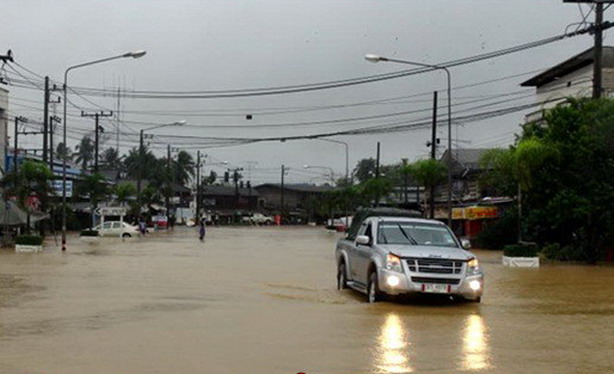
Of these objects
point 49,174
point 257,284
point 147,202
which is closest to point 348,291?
point 257,284

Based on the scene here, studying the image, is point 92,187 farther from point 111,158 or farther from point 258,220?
point 111,158

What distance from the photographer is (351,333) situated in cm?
1175

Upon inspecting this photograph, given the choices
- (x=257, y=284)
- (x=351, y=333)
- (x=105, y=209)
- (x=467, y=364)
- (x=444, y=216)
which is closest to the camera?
(x=467, y=364)

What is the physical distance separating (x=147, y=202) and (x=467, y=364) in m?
77.7

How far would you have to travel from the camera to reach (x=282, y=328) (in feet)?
40.8

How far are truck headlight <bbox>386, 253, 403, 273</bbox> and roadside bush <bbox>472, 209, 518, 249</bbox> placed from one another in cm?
3247

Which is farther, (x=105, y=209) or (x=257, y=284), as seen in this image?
(x=105, y=209)

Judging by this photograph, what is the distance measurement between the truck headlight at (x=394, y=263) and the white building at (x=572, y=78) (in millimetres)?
35788

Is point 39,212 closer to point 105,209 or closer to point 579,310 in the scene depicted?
point 105,209

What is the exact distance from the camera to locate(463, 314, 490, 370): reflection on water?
947 cm

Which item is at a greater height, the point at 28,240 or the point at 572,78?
the point at 572,78

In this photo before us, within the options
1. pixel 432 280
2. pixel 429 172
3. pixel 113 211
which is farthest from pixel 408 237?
pixel 113 211

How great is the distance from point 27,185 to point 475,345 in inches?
1429

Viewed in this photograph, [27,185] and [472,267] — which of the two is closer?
[472,267]
